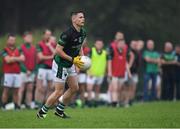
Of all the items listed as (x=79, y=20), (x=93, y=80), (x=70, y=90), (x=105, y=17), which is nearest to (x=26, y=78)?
(x=93, y=80)

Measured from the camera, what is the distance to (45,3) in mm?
50938

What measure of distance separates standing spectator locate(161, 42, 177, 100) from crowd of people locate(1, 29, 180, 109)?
522mm

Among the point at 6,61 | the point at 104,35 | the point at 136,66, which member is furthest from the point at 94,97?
the point at 104,35

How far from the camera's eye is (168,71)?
Result: 32.6 m

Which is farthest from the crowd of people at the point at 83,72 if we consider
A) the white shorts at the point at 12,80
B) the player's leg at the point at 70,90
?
the player's leg at the point at 70,90

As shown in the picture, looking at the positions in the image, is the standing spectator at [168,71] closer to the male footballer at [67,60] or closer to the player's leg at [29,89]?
the player's leg at [29,89]

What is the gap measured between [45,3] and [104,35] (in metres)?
4.41

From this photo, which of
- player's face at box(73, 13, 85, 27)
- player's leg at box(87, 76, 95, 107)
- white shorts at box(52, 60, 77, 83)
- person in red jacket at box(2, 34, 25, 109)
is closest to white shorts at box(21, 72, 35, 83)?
person in red jacket at box(2, 34, 25, 109)

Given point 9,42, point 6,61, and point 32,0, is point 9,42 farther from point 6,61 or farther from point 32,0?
point 32,0

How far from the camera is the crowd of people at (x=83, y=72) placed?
2611 cm

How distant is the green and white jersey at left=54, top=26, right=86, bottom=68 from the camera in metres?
19.8

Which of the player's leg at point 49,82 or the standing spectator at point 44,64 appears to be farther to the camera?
A: the player's leg at point 49,82

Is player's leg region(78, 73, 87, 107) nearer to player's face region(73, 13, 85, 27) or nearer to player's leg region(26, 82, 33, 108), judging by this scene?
player's leg region(26, 82, 33, 108)

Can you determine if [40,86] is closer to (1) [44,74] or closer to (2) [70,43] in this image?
(1) [44,74]
